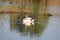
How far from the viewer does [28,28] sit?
77.3 inches

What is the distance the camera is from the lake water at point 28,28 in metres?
1.85

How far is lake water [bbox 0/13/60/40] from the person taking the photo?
1.85m

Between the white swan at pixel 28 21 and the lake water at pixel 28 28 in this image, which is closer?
the lake water at pixel 28 28

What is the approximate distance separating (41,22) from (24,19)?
218mm

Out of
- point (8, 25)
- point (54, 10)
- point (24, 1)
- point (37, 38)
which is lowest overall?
point (37, 38)

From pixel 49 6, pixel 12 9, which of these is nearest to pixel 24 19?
pixel 12 9

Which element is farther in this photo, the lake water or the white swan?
the white swan

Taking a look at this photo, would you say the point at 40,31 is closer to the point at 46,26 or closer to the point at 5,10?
the point at 46,26

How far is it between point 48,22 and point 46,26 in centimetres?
6

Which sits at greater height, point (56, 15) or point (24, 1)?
point (24, 1)

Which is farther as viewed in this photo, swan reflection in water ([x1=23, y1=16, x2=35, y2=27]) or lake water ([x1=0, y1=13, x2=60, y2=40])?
swan reflection in water ([x1=23, y1=16, x2=35, y2=27])

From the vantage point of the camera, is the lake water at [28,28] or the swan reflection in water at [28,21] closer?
the lake water at [28,28]

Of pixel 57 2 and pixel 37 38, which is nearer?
pixel 37 38

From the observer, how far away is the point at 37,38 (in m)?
1.84
